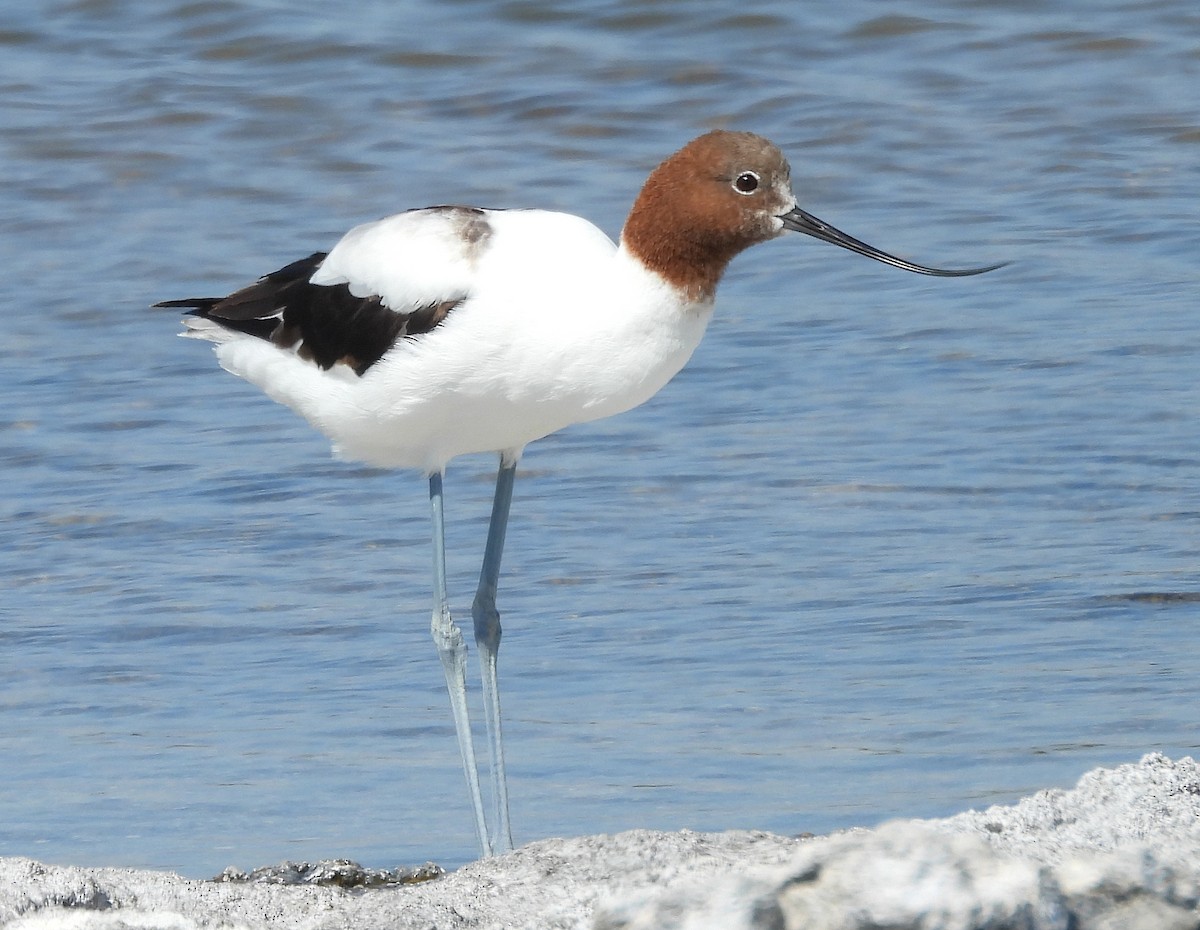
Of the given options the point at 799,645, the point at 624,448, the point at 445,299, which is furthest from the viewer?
the point at 624,448

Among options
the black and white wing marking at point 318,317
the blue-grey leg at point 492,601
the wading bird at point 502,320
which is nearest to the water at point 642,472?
the blue-grey leg at point 492,601

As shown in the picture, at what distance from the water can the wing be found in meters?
0.97

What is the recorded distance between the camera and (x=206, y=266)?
9.74 m

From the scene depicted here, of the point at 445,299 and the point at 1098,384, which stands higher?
the point at 445,299

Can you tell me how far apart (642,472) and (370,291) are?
244cm

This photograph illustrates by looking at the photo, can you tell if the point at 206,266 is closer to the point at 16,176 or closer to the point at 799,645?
the point at 16,176

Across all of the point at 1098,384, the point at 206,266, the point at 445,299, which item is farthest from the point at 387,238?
the point at 206,266

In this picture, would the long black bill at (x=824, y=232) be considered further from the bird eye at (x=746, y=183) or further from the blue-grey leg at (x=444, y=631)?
the blue-grey leg at (x=444, y=631)

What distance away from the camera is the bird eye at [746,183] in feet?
15.2

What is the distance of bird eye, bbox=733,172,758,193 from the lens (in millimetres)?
4621

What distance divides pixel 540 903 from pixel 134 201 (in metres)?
7.82

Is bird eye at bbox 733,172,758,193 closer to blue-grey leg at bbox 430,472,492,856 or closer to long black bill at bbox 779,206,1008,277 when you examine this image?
long black bill at bbox 779,206,1008,277

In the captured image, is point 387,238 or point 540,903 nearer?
point 540,903

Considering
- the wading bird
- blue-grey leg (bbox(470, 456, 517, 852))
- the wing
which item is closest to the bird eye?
the wading bird
